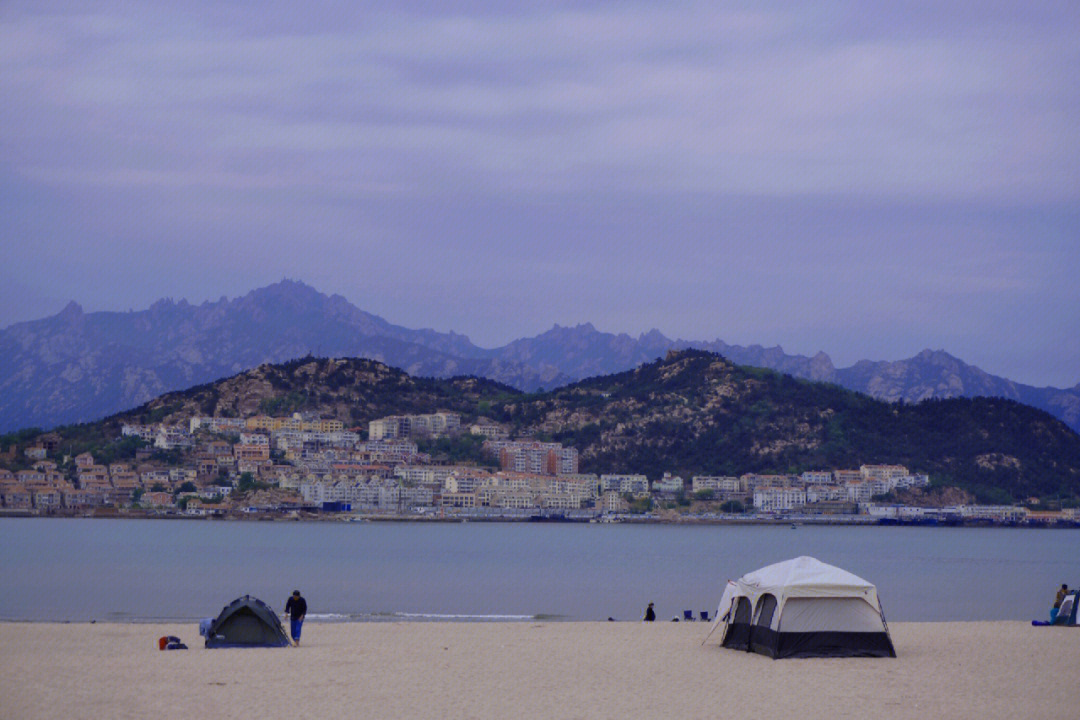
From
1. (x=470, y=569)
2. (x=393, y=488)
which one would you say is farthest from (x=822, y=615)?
(x=393, y=488)

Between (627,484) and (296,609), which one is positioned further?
(627,484)

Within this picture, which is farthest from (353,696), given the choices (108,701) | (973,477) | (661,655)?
(973,477)

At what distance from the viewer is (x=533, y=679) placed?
833 inches

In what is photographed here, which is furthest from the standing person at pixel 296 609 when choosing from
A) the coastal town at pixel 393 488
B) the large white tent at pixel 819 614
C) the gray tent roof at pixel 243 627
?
the coastal town at pixel 393 488

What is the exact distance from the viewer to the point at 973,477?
575ft

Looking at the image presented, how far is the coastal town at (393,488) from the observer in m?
163

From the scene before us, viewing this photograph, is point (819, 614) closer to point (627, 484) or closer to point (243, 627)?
point (243, 627)

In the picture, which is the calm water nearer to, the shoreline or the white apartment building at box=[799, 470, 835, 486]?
the shoreline

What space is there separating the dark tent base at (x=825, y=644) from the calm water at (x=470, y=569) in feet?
62.8

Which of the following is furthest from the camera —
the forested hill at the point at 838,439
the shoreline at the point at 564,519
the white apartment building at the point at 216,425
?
the white apartment building at the point at 216,425

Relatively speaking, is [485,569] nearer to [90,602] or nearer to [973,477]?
[90,602]

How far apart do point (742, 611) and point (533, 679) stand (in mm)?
5414

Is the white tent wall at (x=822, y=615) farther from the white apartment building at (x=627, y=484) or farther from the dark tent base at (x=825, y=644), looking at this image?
the white apartment building at (x=627, y=484)

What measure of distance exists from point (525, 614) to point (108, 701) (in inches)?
1040
